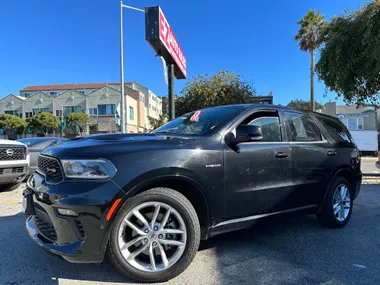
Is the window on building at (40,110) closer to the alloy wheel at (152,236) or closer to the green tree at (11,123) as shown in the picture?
the green tree at (11,123)

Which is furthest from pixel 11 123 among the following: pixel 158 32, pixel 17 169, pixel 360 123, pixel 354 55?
pixel 354 55

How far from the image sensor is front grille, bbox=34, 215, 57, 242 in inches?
105

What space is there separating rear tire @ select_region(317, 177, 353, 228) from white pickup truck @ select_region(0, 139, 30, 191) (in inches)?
249

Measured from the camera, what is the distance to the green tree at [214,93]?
17.1 meters

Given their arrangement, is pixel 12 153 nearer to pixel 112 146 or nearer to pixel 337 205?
pixel 112 146

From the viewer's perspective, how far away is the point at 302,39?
86.9 feet

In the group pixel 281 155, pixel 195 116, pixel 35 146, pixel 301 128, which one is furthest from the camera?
pixel 35 146

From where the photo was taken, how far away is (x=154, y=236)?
282 cm

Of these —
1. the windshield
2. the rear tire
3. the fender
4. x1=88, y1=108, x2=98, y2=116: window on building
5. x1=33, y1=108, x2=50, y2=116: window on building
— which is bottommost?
the rear tire

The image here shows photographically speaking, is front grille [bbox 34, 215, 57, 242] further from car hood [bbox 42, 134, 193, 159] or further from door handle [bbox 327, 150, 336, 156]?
door handle [bbox 327, 150, 336, 156]

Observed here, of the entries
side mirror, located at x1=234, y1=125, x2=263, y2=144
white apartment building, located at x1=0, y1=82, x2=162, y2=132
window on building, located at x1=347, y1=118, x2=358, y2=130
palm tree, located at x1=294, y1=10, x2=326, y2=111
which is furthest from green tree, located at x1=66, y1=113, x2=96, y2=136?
side mirror, located at x1=234, y1=125, x2=263, y2=144

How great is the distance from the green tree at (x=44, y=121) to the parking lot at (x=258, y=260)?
56755mm

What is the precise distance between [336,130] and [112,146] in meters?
3.56

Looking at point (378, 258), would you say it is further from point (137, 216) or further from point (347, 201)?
point (137, 216)
